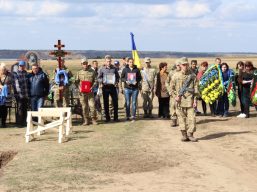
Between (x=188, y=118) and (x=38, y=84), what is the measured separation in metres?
4.87

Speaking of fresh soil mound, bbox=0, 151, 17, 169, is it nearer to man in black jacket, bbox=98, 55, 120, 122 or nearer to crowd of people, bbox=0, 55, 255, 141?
crowd of people, bbox=0, 55, 255, 141

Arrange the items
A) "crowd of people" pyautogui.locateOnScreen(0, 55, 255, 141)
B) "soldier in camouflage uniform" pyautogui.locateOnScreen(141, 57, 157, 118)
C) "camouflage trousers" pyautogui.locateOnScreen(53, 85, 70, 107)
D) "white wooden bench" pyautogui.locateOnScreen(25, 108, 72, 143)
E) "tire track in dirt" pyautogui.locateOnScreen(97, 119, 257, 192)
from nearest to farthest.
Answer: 1. "tire track in dirt" pyautogui.locateOnScreen(97, 119, 257, 192)
2. "white wooden bench" pyautogui.locateOnScreen(25, 108, 72, 143)
3. "crowd of people" pyautogui.locateOnScreen(0, 55, 255, 141)
4. "camouflage trousers" pyautogui.locateOnScreen(53, 85, 70, 107)
5. "soldier in camouflage uniform" pyautogui.locateOnScreen(141, 57, 157, 118)

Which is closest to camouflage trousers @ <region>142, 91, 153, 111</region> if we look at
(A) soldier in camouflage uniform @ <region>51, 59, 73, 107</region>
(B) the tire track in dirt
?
(A) soldier in camouflage uniform @ <region>51, 59, 73, 107</region>

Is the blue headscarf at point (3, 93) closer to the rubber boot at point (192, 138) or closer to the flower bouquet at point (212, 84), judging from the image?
the rubber boot at point (192, 138)

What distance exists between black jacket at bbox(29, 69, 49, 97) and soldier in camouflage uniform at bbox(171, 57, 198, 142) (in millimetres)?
4454

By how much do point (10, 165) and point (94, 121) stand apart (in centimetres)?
609

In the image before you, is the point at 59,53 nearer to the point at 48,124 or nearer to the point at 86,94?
the point at 86,94

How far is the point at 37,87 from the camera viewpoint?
50.9 ft

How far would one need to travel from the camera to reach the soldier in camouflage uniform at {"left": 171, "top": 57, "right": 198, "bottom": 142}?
12.5 m

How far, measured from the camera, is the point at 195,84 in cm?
1255

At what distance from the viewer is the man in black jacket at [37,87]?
15.5 metres

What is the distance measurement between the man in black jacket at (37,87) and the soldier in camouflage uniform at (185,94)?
4463 mm

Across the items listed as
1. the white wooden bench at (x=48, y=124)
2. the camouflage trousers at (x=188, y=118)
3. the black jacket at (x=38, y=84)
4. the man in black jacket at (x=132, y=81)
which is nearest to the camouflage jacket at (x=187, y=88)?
the camouflage trousers at (x=188, y=118)

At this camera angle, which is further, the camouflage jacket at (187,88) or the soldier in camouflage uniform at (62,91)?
the soldier in camouflage uniform at (62,91)
